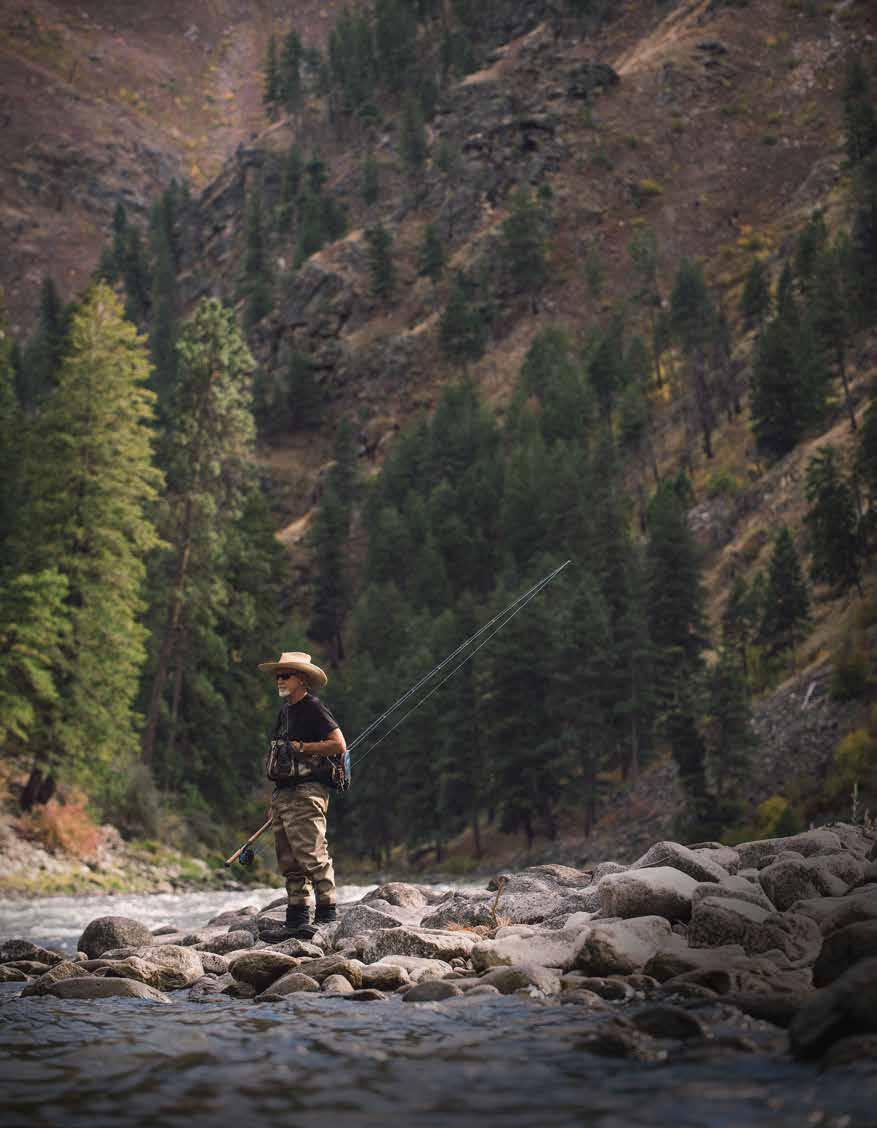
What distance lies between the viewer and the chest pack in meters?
9.58

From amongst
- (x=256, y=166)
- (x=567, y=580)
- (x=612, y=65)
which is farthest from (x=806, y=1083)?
(x=256, y=166)

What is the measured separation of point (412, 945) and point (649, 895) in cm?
196

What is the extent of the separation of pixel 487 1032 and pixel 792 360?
59.6 meters

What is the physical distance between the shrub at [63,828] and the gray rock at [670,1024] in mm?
20819

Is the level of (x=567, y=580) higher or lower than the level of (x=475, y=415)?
lower

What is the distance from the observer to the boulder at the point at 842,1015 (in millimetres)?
4859

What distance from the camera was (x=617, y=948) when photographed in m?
7.37

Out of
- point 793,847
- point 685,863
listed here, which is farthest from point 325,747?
point 793,847

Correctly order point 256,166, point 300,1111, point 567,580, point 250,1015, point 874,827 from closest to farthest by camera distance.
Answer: point 300,1111, point 250,1015, point 874,827, point 567,580, point 256,166

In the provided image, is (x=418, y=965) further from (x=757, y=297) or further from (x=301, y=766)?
(x=757, y=297)

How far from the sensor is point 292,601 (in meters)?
76.4

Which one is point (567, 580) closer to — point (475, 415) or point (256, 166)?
point (475, 415)

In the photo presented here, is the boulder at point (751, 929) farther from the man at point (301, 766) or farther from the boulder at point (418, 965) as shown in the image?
the man at point (301, 766)

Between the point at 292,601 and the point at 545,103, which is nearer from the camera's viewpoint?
the point at 292,601
